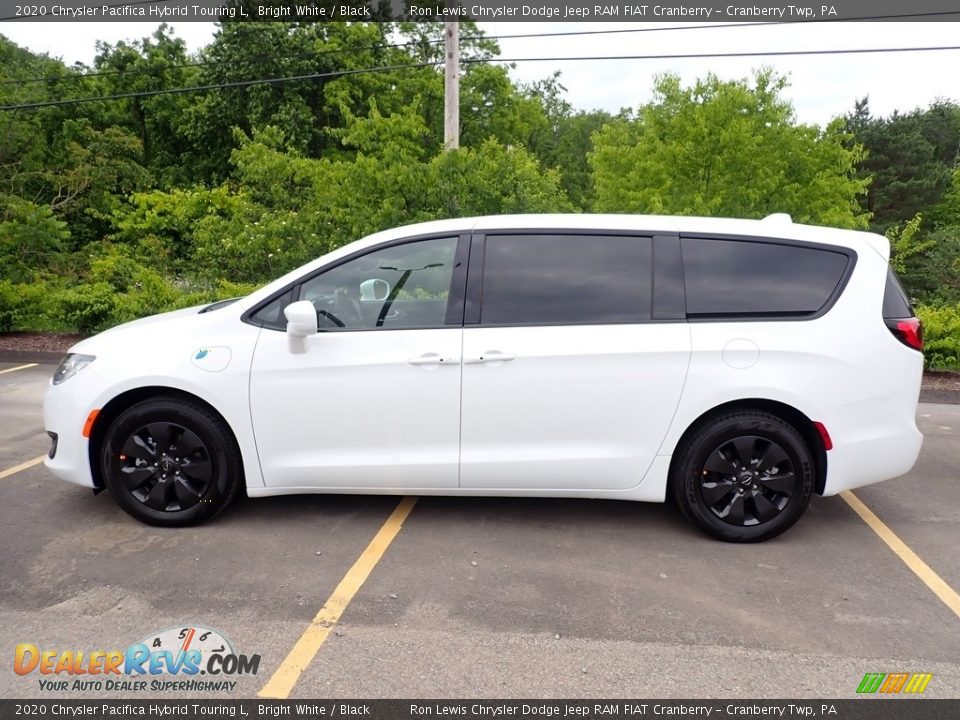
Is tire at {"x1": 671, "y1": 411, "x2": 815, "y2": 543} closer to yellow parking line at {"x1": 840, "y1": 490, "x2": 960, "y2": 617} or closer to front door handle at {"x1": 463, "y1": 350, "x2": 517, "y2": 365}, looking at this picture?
yellow parking line at {"x1": 840, "y1": 490, "x2": 960, "y2": 617}

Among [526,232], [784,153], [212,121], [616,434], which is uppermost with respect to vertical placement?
[212,121]

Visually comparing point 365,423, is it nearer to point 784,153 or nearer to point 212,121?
point 784,153

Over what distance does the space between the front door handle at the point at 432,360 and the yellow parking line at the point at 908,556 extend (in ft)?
8.67

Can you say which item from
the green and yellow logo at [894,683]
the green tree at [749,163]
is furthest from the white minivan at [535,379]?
the green tree at [749,163]

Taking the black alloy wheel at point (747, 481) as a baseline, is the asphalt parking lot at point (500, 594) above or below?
below

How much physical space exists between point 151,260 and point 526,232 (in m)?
15.9

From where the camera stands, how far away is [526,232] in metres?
4.08

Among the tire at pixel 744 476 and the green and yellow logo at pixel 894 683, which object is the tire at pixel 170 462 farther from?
the green and yellow logo at pixel 894 683

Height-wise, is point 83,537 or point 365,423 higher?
point 365,423

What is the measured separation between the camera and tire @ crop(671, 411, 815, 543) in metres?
3.83

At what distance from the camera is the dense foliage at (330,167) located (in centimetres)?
1104

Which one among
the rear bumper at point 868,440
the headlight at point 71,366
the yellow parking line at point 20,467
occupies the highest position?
the headlight at point 71,366
